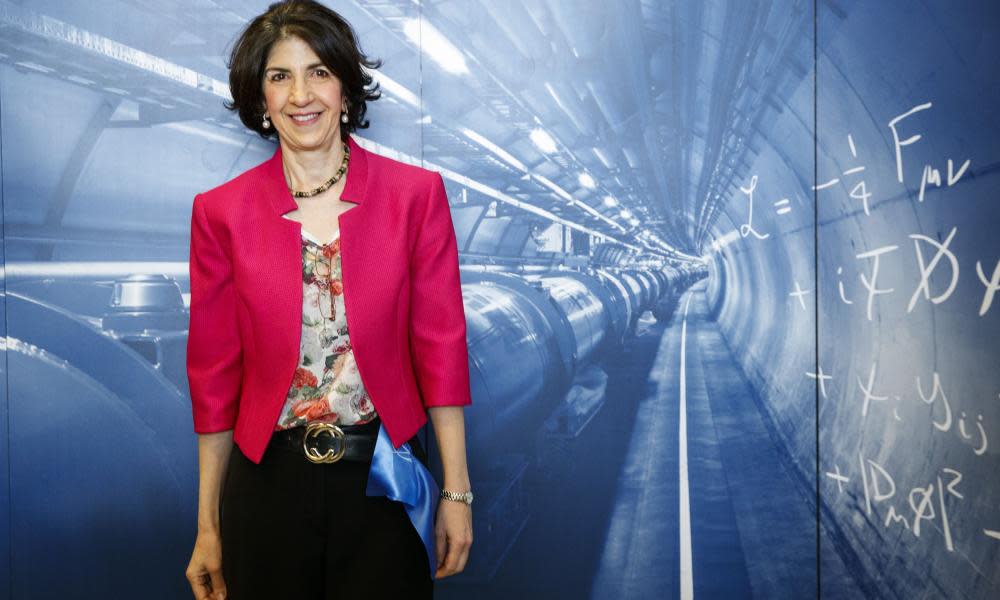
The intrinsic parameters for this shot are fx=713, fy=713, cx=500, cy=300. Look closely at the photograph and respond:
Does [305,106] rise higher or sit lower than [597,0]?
lower

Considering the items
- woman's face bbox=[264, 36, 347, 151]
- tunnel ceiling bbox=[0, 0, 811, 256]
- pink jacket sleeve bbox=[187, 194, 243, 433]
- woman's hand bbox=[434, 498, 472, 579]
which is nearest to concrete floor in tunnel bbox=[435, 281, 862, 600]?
tunnel ceiling bbox=[0, 0, 811, 256]

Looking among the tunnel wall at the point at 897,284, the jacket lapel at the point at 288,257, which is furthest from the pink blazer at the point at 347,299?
the tunnel wall at the point at 897,284

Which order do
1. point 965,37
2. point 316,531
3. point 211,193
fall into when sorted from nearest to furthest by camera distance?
1. point 316,531
2. point 211,193
3. point 965,37

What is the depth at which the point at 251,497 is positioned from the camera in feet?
4.11

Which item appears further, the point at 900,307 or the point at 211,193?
the point at 900,307

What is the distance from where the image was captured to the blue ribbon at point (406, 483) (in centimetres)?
122

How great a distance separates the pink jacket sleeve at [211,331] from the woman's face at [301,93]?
23cm

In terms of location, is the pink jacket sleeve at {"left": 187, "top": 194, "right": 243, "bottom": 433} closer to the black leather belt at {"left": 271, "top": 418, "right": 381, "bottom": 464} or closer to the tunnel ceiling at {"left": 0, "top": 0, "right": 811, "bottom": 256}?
the black leather belt at {"left": 271, "top": 418, "right": 381, "bottom": 464}

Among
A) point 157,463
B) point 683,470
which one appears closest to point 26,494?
point 157,463

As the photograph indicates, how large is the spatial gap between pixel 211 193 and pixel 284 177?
14 centimetres

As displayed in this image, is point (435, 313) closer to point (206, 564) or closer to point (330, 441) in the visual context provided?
point (330, 441)

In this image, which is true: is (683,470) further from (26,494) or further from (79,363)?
(26,494)

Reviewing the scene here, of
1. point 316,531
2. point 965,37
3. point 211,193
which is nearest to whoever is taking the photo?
point 316,531

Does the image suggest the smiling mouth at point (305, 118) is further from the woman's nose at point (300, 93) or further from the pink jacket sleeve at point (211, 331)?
the pink jacket sleeve at point (211, 331)
